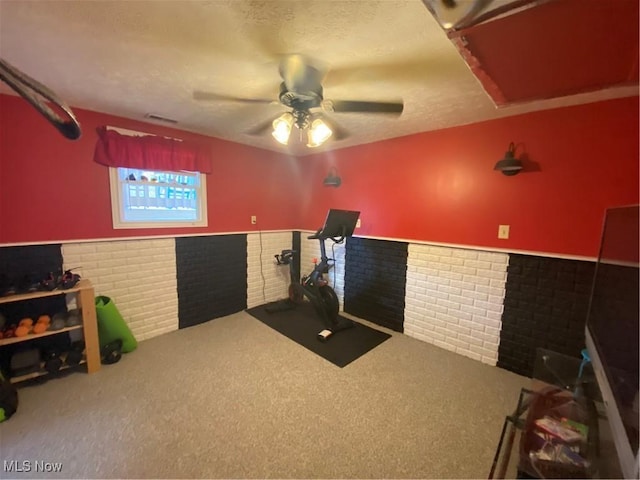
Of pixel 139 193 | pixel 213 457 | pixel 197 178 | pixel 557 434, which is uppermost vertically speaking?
pixel 197 178

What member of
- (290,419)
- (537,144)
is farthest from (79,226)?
(537,144)

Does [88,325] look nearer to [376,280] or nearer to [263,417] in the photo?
[263,417]

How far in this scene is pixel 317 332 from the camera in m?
3.01

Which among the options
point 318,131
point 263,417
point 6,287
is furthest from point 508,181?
point 6,287

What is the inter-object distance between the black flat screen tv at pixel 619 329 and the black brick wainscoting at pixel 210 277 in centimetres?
333

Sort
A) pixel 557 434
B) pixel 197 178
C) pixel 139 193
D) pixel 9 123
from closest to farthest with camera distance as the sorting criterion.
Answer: pixel 557 434 < pixel 9 123 < pixel 139 193 < pixel 197 178

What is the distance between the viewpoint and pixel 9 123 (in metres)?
2.00

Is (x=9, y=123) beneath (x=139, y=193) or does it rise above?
above

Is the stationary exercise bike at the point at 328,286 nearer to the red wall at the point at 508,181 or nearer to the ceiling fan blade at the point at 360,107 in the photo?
the red wall at the point at 508,181

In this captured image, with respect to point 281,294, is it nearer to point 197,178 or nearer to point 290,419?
point 197,178

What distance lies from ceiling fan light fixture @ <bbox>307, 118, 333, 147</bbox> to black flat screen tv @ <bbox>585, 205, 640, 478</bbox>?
1534mm

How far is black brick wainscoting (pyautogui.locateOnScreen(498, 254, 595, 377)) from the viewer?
201 centimetres

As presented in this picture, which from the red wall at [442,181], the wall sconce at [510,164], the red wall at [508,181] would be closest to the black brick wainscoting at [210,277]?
the red wall at [442,181]

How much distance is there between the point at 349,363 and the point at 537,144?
2.45 meters
